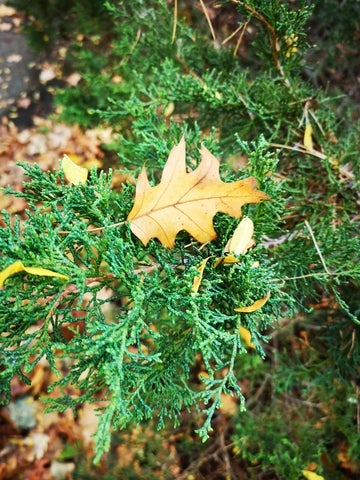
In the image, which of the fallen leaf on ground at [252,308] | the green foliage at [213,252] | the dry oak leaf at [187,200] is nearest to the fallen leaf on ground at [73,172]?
the green foliage at [213,252]

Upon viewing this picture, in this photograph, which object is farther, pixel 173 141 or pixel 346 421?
pixel 346 421

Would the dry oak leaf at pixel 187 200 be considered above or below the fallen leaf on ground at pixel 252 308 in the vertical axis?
above

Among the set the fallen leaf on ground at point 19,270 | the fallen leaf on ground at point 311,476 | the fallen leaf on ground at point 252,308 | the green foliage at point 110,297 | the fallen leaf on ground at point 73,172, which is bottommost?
the fallen leaf on ground at point 311,476

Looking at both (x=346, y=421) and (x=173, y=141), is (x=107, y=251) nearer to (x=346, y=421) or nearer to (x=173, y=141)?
(x=173, y=141)

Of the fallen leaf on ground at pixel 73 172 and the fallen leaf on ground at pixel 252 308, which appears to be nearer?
the fallen leaf on ground at pixel 252 308

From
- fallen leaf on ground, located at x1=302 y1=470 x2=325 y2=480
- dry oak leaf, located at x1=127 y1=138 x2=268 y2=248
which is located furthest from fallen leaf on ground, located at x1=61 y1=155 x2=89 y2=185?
fallen leaf on ground, located at x1=302 y1=470 x2=325 y2=480

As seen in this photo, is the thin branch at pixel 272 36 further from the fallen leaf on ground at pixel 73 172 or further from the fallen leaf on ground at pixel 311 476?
the fallen leaf on ground at pixel 311 476

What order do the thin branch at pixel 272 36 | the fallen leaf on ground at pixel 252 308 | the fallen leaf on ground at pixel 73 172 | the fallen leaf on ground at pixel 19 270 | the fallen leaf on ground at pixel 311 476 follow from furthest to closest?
1. the fallen leaf on ground at pixel 311 476
2. the thin branch at pixel 272 36
3. the fallen leaf on ground at pixel 73 172
4. the fallen leaf on ground at pixel 252 308
5. the fallen leaf on ground at pixel 19 270

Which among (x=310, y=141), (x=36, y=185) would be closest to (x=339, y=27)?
(x=310, y=141)

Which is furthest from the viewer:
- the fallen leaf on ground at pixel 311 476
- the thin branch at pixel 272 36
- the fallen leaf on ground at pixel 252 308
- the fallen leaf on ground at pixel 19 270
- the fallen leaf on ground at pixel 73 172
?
the fallen leaf on ground at pixel 311 476
